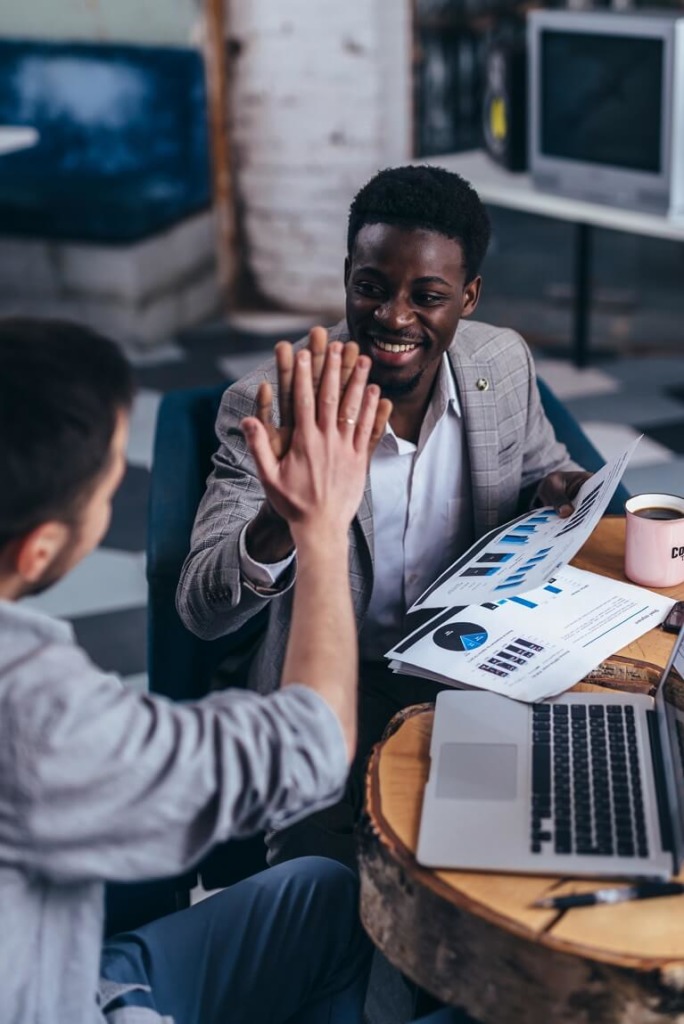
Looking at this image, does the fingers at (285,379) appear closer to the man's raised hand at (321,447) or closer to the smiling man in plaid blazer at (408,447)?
the man's raised hand at (321,447)

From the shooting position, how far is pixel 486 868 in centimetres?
104

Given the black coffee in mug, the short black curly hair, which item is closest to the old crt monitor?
the short black curly hair

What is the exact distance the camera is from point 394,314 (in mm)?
1616

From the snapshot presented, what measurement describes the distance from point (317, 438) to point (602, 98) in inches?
126

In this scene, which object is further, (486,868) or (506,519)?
(506,519)

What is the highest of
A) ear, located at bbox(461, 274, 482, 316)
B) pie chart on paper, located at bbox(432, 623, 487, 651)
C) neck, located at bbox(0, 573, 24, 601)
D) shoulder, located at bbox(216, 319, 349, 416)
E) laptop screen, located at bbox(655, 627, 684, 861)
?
neck, located at bbox(0, 573, 24, 601)

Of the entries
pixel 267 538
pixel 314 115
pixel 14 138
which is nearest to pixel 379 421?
pixel 267 538

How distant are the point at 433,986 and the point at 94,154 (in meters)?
4.47

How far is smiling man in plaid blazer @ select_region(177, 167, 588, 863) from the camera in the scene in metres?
1.60

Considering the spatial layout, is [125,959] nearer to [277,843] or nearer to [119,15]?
[277,843]

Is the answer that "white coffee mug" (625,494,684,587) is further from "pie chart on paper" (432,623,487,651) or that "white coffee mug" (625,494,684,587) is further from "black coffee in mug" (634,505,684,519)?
"pie chart on paper" (432,623,487,651)

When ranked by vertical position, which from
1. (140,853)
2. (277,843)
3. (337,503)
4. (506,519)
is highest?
(337,503)

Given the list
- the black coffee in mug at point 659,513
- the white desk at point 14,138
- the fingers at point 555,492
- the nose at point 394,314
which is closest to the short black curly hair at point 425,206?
the nose at point 394,314

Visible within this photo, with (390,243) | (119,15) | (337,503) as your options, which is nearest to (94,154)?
(119,15)
